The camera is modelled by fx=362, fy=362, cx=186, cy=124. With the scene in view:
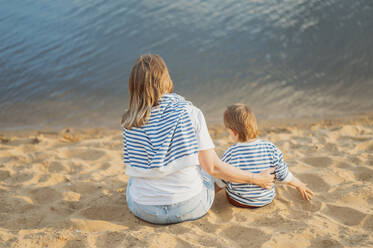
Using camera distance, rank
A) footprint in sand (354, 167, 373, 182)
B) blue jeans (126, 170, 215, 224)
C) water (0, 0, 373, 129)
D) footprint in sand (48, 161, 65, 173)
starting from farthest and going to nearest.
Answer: water (0, 0, 373, 129), footprint in sand (48, 161, 65, 173), footprint in sand (354, 167, 373, 182), blue jeans (126, 170, 215, 224)

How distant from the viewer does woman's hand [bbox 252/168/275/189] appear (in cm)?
281

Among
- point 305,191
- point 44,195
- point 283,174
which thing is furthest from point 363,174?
point 44,195

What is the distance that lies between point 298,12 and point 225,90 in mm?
3922

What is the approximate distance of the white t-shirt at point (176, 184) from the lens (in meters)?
2.52

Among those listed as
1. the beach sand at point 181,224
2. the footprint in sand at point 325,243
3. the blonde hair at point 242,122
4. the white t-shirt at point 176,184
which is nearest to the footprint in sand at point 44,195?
the beach sand at point 181,224

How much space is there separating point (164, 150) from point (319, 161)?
2.07 m

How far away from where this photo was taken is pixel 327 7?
29.8 feet

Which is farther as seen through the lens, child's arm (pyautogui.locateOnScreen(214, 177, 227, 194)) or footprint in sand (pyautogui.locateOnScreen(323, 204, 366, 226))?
child's arm (pyautogui.locateOnScreen(214, 177, 227, 194))

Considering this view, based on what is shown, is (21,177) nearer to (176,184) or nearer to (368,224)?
(176,184)

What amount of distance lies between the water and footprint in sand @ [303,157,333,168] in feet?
6.49

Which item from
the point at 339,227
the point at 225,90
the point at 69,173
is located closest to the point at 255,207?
the point at 339,227

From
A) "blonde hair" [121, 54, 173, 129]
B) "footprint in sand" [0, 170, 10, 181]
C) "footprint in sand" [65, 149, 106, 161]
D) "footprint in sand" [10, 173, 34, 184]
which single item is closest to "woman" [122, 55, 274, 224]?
"blonde hair" [121, 54, 173, 129]

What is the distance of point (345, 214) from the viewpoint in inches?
111

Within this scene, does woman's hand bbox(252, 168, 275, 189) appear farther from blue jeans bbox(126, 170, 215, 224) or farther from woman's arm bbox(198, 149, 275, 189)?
blue jeans bbox(126, 170, 215, 224)
